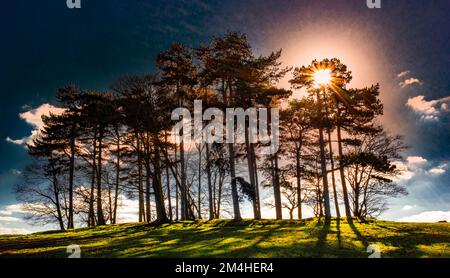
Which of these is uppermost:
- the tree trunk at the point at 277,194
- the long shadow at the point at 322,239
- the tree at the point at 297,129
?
the tree at the point at 297,129

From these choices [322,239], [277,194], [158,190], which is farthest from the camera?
[277,194]

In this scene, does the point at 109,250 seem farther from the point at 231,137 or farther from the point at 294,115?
the point at 294,115

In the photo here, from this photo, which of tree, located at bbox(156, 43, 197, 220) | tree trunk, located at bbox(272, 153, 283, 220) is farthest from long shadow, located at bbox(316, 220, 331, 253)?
tree, located at bbox(156, 43, 197, 220)

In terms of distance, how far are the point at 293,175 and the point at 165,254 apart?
68.2 feet

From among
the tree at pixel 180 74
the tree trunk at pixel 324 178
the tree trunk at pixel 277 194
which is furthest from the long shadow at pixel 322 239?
the tree at pixel 180 74

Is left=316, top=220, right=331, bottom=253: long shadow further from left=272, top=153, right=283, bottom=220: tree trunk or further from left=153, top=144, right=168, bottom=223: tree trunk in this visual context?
left=153, top=144, right=168, bottom=223: tree trunk

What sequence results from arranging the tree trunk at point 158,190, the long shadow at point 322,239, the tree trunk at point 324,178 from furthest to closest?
the tree trunk at point 158,190
the tree trunk at point 324,178
the long shadow at point 322,239

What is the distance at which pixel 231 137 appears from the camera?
83.0ft

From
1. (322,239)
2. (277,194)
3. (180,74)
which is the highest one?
(180,74)

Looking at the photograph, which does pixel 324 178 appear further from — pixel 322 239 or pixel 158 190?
pixel 158 190

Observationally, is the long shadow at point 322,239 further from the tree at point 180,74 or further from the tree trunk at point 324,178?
the tree at point 180,74

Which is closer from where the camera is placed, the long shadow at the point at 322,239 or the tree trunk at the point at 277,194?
the long shadow at the point at 322,239

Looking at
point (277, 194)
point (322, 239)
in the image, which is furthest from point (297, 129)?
point (322, 239)

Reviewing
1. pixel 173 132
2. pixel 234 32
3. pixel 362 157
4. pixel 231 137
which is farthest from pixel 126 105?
pixel 362 157
